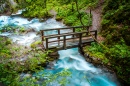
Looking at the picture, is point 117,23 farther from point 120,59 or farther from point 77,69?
point 120,59

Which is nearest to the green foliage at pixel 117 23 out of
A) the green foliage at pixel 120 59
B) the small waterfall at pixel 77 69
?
the green foliage at pixel 120 59

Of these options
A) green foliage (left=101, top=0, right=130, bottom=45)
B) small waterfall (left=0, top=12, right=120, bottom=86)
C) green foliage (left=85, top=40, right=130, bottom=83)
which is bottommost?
small waterfall (left=0, top=12, right=120, bottom=86)

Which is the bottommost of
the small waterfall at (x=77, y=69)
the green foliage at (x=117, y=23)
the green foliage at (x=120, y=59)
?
the small waterfall at (x=77, y=69)

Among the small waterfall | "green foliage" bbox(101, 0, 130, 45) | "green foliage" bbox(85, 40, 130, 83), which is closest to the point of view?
"green foliage" bbox(85, 40, 130, 83)

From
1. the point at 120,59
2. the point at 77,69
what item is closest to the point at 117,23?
the point at 77,69

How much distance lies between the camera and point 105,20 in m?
14.0

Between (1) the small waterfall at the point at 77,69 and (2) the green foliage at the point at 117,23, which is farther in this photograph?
(2) the green foliage at the point at 117,23

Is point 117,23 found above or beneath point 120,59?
above

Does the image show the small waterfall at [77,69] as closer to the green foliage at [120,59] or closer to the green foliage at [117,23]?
the green foliage at [120,59]

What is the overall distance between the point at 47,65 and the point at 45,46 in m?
1.27

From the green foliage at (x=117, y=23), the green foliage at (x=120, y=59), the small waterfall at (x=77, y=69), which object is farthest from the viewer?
the green foliage at (x=117, y=23)

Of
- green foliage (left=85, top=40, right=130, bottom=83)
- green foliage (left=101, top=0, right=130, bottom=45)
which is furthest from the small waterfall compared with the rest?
green foliage (left=101, top=0, right=130, bottom=45)

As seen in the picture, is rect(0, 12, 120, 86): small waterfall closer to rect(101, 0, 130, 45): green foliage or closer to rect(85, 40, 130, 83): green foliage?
rect(85, 40, 130, 83): green foliage

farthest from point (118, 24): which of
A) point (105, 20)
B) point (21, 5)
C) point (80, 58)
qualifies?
point (21, 5)
